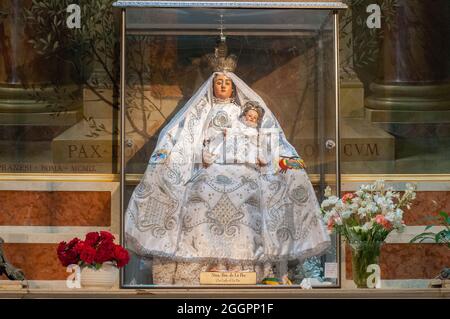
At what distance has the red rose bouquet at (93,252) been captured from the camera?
10961 millimetres

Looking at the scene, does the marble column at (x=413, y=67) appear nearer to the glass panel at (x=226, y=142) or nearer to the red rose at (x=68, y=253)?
the glass panel at (x=226, y=142)

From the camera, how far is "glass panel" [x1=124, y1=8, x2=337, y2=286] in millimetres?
11531

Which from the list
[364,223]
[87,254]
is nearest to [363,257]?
[364,223]

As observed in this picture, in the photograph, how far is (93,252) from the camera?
10.9 meters

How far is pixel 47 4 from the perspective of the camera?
12484 mm

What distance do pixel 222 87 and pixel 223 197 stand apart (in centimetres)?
89

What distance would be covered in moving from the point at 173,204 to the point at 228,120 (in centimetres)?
77

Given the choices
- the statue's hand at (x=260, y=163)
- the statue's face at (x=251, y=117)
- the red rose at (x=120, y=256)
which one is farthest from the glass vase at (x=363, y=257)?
the red rose at (x=120, y=256)

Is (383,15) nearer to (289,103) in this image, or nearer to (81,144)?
(289,103)

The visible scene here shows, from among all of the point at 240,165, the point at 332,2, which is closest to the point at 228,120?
the point at 240,165

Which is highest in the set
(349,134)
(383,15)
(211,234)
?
(383,15)

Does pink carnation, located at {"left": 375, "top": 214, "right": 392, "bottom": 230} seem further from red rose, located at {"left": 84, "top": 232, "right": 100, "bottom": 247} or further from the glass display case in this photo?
red rose, located at {"left": 84, "top": 232, "right": 100, "bottom": 247}

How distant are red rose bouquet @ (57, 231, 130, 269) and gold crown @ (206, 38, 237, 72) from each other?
1.71 m

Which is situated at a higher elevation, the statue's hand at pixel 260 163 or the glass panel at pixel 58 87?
the glass panel at pixel 58 87
